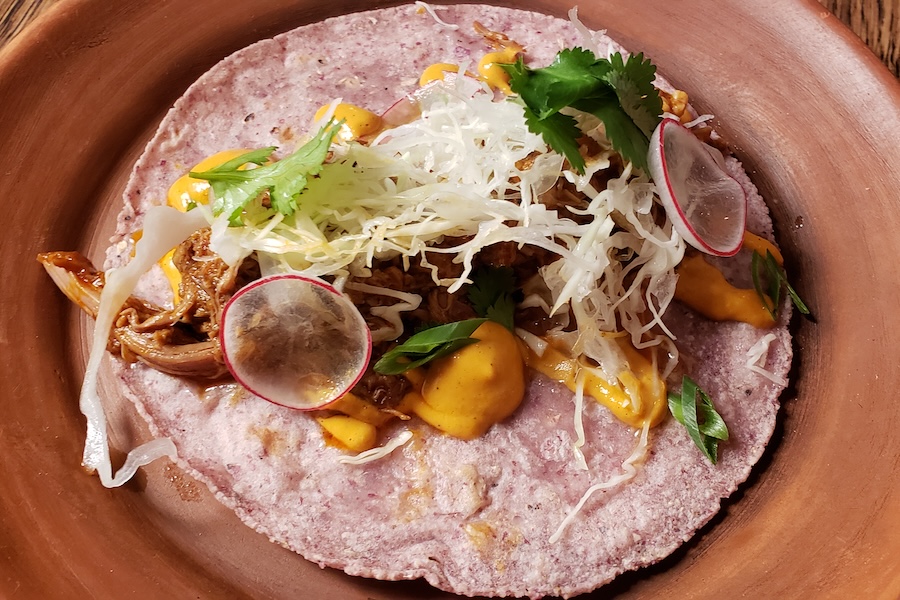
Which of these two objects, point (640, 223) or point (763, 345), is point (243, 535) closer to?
point (640, 223)

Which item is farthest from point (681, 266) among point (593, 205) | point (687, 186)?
point (593, 205)

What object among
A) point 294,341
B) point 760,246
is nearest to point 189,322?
point 294,341

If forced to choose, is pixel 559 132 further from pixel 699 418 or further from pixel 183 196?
pixel 183 196

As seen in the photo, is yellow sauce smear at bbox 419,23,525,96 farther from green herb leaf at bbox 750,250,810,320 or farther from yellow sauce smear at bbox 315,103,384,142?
green herb leaf at bbox 750,250,810,320

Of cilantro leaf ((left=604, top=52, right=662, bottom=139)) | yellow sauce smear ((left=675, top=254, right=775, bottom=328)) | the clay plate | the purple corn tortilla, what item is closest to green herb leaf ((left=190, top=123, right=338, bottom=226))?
the purple corn tortilla

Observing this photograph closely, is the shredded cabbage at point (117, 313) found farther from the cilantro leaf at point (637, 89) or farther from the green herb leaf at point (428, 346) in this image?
the cilantro leaf at point (637, 89)

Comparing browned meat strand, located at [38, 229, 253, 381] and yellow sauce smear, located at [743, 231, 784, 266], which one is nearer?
browned meat strand, located at [38, 229, 253, 381]

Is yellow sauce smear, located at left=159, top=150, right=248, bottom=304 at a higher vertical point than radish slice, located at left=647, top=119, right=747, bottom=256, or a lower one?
lower
